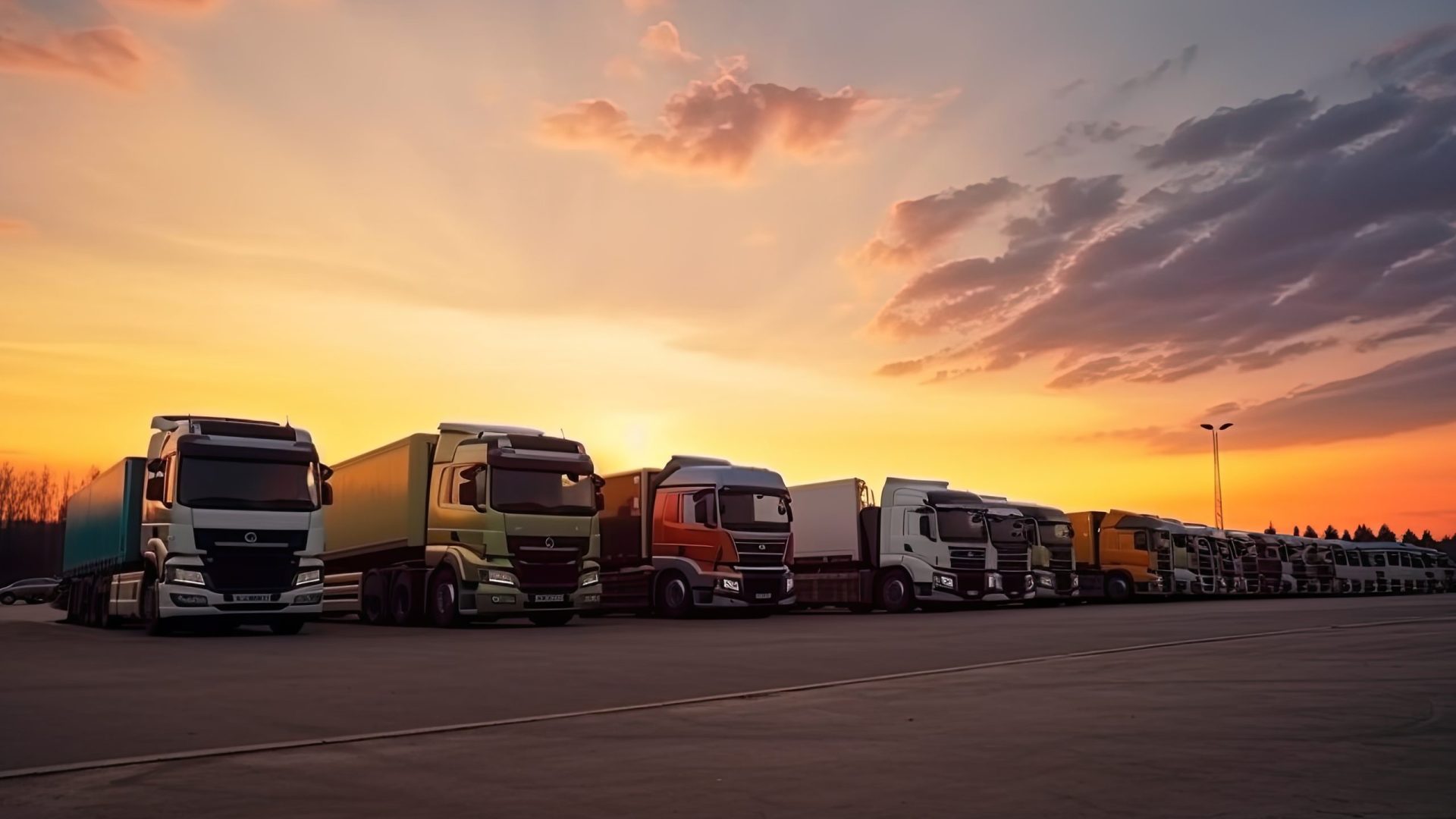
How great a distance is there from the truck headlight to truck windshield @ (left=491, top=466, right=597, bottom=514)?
523 cm

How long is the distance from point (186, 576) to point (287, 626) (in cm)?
262

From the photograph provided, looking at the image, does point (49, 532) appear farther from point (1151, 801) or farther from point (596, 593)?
point (1151, 801)

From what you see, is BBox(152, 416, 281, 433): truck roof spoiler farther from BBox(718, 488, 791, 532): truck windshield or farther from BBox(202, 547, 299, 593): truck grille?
Answer: BBox(718, 488, 791, 532): truck windshield

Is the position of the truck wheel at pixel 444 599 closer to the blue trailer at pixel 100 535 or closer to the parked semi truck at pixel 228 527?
the parked semi truck at pixel 228 527

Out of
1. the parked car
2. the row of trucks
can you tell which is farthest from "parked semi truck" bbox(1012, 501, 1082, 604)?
the parked car

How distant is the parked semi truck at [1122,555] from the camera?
42844mm

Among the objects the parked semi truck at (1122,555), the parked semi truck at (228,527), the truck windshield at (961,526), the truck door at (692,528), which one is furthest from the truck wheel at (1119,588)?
the parked semi truck at (228,527)

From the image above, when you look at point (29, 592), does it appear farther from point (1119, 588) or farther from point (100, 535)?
point (1119, 588)

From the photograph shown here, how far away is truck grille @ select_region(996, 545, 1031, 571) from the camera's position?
33.8 m

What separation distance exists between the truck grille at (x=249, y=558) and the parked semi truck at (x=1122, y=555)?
→ 28755mm

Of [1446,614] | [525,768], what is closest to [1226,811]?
[525,768]

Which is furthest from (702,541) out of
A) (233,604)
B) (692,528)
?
(233,604)

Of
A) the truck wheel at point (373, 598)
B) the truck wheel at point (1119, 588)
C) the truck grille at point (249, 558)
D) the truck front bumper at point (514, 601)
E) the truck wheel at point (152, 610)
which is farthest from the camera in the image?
the truck wheel at point (1119, 588)

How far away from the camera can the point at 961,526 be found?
1302 inches
